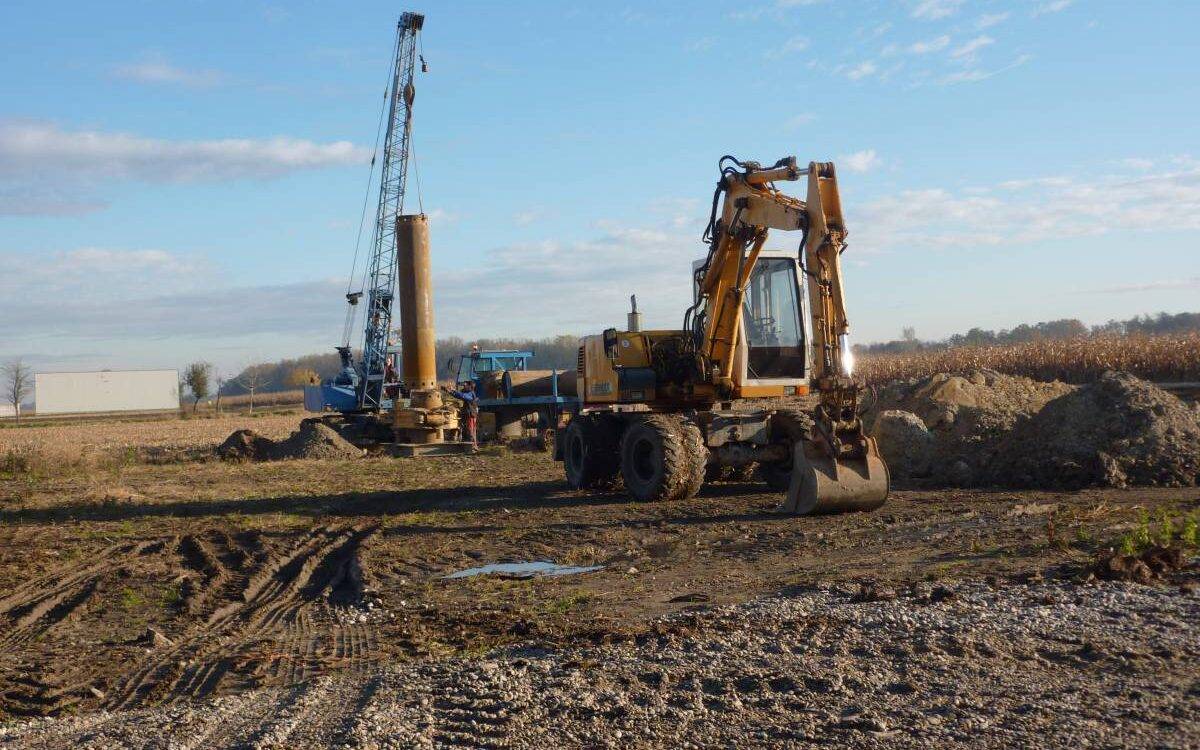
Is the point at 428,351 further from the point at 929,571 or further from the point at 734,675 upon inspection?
the point at 734,675

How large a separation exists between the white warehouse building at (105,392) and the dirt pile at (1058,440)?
331ft

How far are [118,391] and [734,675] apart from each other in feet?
374

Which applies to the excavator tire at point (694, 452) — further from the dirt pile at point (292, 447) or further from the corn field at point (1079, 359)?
the dirt pile at point (292, 447)

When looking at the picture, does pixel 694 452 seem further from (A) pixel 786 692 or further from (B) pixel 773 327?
(A) pixel 786 692

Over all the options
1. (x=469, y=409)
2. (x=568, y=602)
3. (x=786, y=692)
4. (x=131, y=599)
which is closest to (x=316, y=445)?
(x=469, y=409)

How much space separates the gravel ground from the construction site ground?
0.07ft

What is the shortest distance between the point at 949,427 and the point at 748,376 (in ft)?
16.3

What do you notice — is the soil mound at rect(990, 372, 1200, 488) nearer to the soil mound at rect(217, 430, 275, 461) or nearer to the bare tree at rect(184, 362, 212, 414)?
the soil mound at rect(217, 430, 275, 461)

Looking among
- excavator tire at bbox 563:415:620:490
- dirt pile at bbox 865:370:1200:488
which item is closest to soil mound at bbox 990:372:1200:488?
dirt pile at bbox 865:370:1200:488

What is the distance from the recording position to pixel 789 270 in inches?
619

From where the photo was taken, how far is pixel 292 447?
99.2 ft

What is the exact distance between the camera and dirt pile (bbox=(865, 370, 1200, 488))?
600 inches

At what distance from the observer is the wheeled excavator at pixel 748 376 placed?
12797mm

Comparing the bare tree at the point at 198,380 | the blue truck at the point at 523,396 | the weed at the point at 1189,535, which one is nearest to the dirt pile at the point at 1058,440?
the weed at the point at 1189,535
